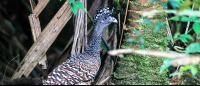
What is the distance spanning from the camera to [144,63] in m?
2.28

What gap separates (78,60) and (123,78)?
0.74 metres

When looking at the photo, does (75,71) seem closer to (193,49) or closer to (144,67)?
(144,67)

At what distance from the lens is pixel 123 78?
7.43ft

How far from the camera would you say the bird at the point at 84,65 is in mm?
2285

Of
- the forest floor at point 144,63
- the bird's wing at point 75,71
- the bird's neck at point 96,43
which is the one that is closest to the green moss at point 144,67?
the forest floor at point 144,63

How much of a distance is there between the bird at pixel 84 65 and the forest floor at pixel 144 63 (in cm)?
41

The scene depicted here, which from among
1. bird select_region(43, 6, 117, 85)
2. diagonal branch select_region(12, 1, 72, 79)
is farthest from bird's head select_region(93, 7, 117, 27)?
diagonal branch select_region(12, 1, 72, 79)

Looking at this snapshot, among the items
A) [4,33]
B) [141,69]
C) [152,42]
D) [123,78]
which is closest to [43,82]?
[123,78]

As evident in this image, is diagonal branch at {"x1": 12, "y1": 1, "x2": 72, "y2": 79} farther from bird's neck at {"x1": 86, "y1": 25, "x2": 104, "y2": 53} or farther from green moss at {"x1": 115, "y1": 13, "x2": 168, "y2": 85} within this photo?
green moss at {"x1": 115, "y1": 13, "x2": 168, "y2": 85}

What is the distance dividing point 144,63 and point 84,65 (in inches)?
32.7

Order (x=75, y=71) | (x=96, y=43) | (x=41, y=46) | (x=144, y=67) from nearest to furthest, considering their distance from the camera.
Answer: (x=144, y=67), (x=75, y=71), (x=41, y=46), (x=96, y=43)

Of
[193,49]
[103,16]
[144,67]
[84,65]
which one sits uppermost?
[193,49]

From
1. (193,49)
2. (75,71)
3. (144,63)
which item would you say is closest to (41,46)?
(75,71)

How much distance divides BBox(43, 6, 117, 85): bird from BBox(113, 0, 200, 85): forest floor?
414 millimetres
